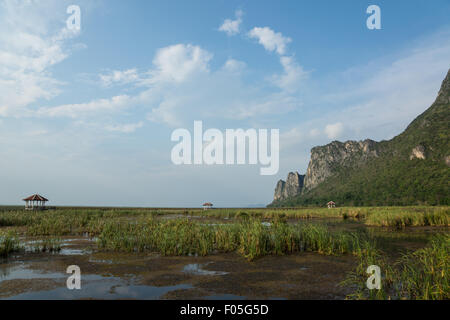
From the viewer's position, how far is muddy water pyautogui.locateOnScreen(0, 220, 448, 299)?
6449mm

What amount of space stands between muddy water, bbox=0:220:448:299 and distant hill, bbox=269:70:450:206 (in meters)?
50.0

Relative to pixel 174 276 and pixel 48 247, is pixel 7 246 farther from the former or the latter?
pixel 174 276

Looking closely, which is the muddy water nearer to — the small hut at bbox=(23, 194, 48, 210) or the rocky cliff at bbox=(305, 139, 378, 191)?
the small hut at bbox=(23, 194, 48, 210)

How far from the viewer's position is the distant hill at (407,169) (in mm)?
56719

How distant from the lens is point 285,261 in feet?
31.8

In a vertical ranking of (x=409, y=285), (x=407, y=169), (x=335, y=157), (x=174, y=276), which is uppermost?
(x=335, y=157)

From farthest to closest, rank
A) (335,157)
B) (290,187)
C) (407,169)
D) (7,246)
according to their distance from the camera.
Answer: (290,187)
(335,157)
(407,169)
(7,246)

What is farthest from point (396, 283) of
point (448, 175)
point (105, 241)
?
point (448, 175)

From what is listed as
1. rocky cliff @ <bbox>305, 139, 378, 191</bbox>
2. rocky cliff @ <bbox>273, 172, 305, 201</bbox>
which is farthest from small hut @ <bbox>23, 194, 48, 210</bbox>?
rocky cliff @ <bbox>273, 172, 305, 201</bbox>

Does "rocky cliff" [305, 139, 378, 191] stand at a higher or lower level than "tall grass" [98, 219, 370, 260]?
higher

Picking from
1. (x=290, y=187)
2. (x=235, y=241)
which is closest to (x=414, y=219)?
(x=235, y=241)

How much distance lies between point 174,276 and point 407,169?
7426 cm

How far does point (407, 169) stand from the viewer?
65.7 m
